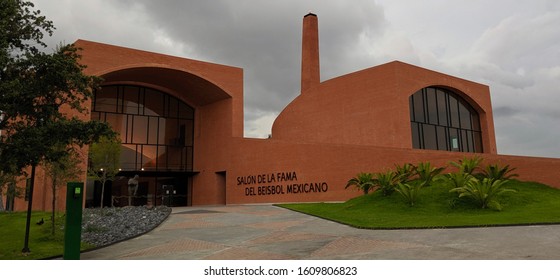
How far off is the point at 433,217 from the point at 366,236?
453 cm

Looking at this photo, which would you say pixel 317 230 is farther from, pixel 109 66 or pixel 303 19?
pixel 303 19

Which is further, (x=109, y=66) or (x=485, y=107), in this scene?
(x=485, y=107)

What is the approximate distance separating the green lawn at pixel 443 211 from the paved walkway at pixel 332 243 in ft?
3.39

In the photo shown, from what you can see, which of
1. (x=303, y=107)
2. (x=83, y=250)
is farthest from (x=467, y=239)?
(x=303, y=107)

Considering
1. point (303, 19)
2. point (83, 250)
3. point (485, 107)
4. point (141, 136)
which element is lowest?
point (83, 250)

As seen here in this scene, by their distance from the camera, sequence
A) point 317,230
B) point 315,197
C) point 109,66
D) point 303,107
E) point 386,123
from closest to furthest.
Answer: point 317,230
point 315,197
point 109,66
point 386,123
point 303,107

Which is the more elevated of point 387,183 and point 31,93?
point 31,93

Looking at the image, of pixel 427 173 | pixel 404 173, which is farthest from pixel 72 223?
pixel 427 173

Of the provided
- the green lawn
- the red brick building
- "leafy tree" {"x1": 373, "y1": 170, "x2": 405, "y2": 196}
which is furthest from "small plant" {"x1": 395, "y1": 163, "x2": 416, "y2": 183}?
the red brick building

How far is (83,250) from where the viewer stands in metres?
12.0

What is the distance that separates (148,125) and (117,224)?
21.2 metres

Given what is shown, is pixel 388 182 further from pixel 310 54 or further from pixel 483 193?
pixel 310 54

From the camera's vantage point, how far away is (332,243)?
11.1 meters

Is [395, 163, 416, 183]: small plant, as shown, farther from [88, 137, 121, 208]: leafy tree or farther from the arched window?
[88, 137, 121, 208]: leafy tree
